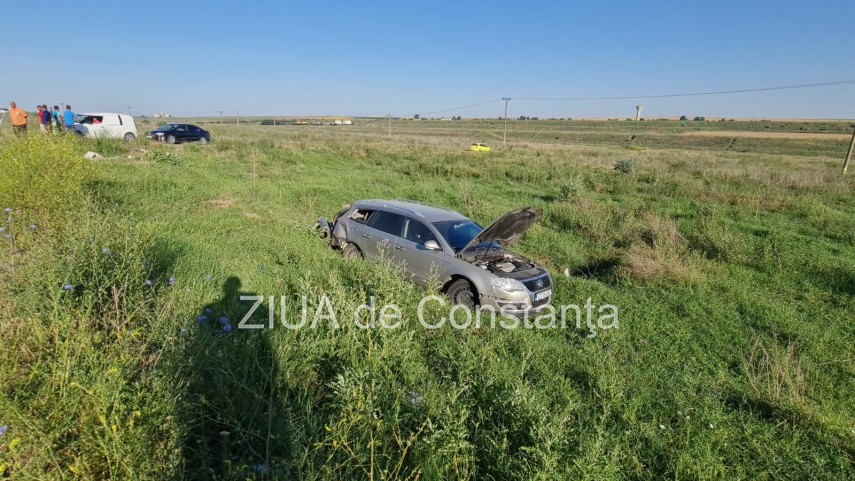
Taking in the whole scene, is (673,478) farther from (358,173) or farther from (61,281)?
(358,173)

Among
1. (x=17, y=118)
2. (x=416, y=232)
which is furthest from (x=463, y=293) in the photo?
(x=17, y=118)

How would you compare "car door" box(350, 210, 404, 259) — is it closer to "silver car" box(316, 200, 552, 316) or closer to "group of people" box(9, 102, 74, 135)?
"silver car" box(316, 200, 552, 316)

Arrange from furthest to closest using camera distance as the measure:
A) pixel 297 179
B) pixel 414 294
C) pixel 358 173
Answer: pixel 358 173
pixel 297 179
pixel 414 294

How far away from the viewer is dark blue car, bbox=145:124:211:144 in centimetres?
2238

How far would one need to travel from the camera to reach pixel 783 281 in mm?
7629

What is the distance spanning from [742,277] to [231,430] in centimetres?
918

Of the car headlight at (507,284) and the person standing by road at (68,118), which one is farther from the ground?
the person standing by road at (68,118)

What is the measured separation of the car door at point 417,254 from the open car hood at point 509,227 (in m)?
0.49

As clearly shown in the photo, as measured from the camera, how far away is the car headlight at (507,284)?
18.5 ft

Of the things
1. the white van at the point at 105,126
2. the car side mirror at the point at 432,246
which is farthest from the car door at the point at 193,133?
the car side mirror at the point at 432,246

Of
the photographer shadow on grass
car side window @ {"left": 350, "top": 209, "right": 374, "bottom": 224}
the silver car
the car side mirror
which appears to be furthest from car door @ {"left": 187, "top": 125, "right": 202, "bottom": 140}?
the photographer shadow on grass

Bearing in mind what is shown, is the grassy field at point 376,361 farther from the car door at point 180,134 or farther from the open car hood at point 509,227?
the car door at point 180,134

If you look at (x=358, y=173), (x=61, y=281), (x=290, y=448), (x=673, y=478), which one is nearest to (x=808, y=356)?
(x=673, y=478)

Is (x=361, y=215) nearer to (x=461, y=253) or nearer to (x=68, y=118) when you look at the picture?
(x=461, y=253)
